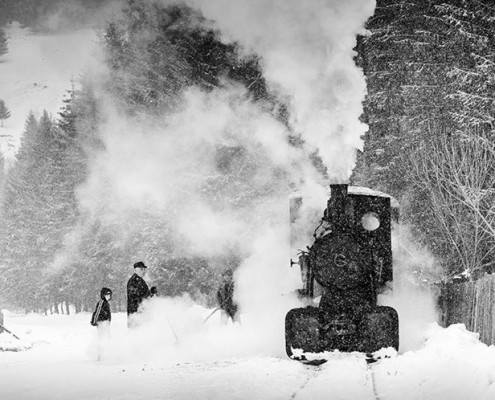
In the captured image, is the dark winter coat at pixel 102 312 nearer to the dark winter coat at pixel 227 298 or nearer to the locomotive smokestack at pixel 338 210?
the dark winter coat at pixel 227 298

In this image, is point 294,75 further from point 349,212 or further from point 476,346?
point 476,346

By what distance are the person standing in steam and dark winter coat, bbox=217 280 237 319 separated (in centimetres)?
338

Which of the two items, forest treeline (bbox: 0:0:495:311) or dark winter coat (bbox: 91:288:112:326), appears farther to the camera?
forest treeline (bbox: 0:0:495:311)

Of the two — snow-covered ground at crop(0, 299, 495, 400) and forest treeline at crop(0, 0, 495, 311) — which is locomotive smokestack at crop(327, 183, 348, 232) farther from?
forest treeline at crop(0, 0, 495, 311)

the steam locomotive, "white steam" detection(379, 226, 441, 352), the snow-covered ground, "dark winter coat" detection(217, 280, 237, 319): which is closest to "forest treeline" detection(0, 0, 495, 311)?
"white steam" detection(379, 226, 441, 352)

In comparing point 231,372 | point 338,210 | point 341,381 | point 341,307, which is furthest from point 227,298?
point 341,381

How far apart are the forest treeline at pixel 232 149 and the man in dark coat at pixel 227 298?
467cm

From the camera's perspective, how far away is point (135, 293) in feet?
39.9

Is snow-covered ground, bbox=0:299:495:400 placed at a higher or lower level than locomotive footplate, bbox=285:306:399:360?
lower

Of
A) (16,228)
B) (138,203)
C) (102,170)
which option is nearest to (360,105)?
(138,203)

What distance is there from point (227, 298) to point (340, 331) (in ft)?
19.0

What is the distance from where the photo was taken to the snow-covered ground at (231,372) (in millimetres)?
7379

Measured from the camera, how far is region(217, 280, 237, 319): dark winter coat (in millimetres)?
15461

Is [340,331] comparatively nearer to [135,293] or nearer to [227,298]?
[135,293]
